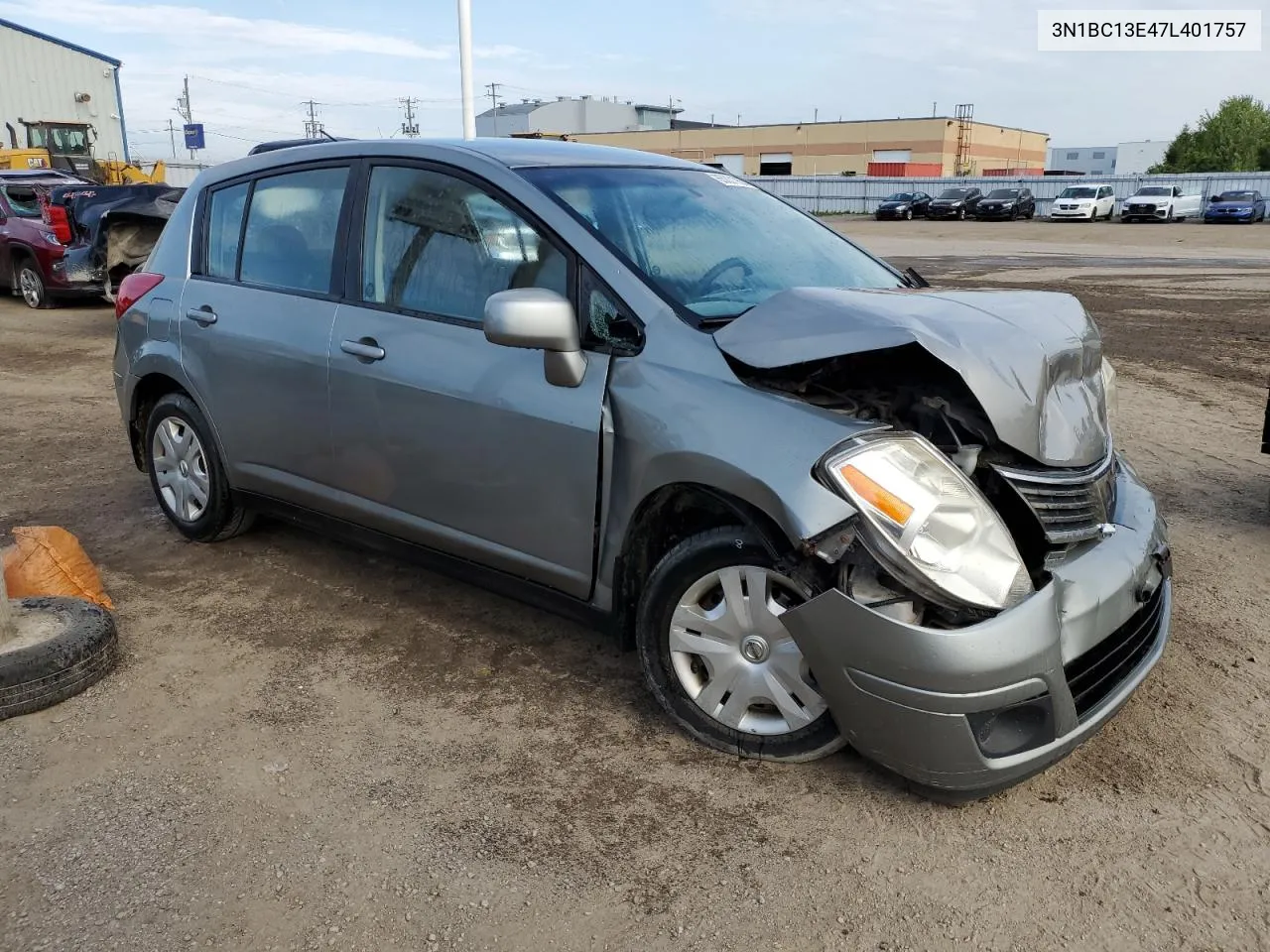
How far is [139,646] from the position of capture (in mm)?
3771

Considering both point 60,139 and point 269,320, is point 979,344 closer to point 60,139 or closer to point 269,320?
point 269,320

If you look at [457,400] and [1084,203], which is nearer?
[457,400]

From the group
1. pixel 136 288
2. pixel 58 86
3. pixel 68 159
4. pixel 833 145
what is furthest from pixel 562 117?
pixel 136 288

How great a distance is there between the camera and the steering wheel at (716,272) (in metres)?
3.23

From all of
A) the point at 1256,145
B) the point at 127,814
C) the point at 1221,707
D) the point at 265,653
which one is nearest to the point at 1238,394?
the point at 1221,707

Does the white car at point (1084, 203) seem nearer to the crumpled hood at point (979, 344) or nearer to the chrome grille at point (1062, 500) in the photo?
the crumpled hood at point (979, 344)

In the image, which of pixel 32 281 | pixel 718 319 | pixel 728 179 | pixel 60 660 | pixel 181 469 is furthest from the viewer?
pixel 32 281

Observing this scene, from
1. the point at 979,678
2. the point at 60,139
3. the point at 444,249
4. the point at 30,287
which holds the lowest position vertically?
the point at 30,287

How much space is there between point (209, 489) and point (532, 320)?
2338 mm

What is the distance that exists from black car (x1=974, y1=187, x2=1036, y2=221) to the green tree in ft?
139

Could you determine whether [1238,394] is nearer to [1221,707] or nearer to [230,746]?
[1221,707]

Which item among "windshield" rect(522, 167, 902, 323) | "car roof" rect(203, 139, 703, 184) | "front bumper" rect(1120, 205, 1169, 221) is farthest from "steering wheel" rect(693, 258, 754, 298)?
"front bumper" rect(1120, 205, 1169, 221)

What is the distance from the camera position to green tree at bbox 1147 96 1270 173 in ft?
240

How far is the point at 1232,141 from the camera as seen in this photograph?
241 feet
